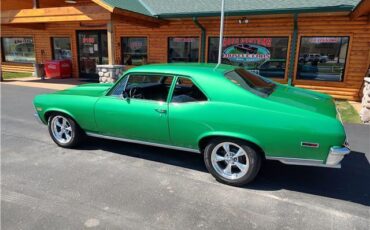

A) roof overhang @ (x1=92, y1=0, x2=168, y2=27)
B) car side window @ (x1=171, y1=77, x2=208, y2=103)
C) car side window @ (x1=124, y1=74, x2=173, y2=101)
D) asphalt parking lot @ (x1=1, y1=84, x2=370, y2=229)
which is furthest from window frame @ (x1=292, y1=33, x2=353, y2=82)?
car side window @ (x1=171, y1=77, x2=208, y2=103)

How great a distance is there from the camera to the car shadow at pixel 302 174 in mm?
3434

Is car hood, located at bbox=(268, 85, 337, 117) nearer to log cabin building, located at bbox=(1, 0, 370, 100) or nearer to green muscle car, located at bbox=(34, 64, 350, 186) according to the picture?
green muscle car, located at bbox=(34, 64, 350, 186)

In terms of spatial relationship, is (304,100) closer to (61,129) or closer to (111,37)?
(61,129)

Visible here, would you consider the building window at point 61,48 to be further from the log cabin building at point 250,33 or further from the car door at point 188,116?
the car door at point 188,116

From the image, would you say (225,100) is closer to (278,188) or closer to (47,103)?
(278,188)

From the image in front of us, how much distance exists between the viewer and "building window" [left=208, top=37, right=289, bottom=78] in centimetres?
1038

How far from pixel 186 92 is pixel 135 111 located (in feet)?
2.53

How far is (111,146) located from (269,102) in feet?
9.51

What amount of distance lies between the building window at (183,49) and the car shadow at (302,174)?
760cm

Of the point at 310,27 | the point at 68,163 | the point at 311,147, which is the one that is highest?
the point at 310,27

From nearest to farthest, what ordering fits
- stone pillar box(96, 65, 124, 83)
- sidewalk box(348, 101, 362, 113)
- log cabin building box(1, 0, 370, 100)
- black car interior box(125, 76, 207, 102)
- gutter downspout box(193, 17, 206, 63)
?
black car interior box(125, 76, 207, 102), sidewalk box(348, 101, 362, 113), log cabin building box(1, 0, 370, 100), stone pillar box(96, 65, 124, 83), gutter downspout box(193, 17, 206, 63)

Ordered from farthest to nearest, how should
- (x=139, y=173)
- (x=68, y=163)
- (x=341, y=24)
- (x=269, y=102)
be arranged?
(x=341, y=24) → (x=68, y=163) → (x=139, y=173) → (x=269, y=102)

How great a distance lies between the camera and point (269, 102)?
10.7 ft

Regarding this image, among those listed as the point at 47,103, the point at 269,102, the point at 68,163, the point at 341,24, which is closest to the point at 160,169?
the point at 68,163
